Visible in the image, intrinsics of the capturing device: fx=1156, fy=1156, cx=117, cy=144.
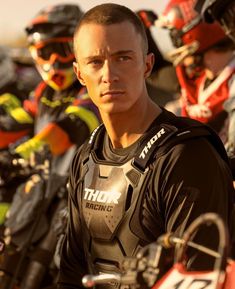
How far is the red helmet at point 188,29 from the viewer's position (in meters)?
8.03

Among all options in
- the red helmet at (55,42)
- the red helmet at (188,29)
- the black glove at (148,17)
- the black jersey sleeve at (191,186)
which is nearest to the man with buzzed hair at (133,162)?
the black jersey sleeve at (191,186)

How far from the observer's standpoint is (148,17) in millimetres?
8742

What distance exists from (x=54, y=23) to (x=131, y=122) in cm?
503

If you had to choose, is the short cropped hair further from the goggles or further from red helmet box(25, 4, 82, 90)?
the goggles

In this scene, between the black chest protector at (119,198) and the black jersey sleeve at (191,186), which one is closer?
the black jersey sleeve at (191,186)

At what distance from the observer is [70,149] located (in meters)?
8.62

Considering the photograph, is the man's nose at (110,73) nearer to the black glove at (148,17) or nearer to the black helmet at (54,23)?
the black glove at (148,17)

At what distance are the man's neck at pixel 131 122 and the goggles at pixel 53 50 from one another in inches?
187

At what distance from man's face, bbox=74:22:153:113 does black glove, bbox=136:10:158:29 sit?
414cm

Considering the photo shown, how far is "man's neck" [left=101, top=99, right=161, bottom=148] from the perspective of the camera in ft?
14.9

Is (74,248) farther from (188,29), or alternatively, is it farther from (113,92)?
(188,29)

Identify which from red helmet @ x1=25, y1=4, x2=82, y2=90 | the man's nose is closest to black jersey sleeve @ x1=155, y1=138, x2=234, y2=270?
the man's nose

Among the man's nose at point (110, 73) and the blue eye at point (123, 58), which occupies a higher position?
the blue eye at point (123, 58)

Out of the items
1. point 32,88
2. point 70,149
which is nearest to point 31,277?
point 70,149
